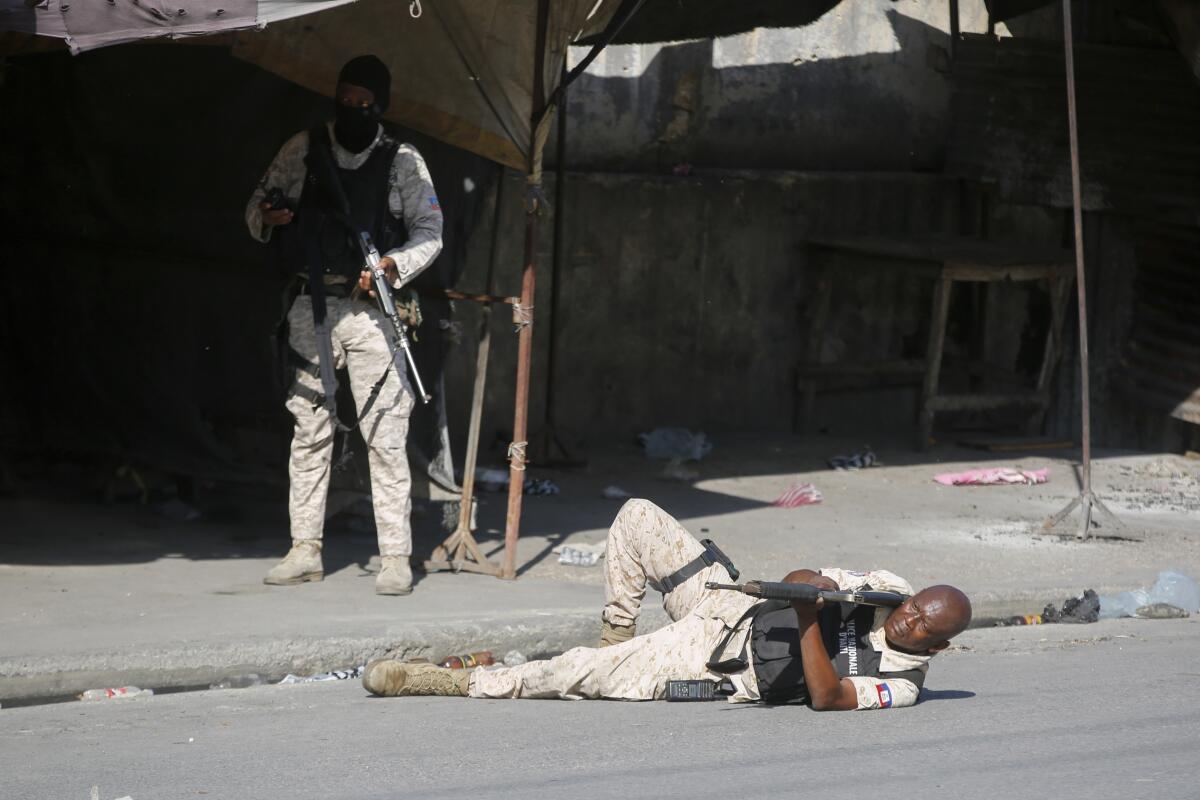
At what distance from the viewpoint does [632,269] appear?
10875 mm

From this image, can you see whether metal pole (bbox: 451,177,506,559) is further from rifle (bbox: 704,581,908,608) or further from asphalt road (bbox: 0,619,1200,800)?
rifle (bbox: 704,581,908,608)

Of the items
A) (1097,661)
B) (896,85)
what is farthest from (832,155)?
(1097,661)

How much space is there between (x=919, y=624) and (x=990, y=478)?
19.2 feet

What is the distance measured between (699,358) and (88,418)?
4.74 metres

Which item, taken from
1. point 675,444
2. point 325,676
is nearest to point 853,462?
point 675,444

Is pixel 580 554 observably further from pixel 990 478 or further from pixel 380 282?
pixel 990 478

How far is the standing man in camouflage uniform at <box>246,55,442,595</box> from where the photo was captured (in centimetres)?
630

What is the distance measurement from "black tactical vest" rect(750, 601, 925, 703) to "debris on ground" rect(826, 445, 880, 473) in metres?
5.69

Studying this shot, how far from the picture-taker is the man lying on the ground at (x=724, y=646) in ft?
15.3

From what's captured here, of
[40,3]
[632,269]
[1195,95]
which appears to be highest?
[1195,95]

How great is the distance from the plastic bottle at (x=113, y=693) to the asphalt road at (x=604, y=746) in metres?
0.11

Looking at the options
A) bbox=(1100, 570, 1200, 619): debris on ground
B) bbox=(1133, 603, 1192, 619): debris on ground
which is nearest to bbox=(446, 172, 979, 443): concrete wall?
bbox=(1100, 570, 1200, 619): debris on ground

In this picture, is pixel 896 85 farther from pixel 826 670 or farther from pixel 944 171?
pixel 826 670

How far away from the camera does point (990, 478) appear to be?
1022 cm
